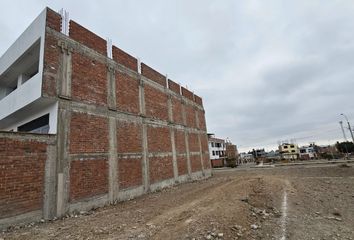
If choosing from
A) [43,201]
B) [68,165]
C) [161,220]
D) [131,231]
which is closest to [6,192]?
[43,201]

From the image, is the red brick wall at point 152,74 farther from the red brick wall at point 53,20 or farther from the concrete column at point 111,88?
the red brick wall at point 53,20

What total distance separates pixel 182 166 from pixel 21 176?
39.2 ft

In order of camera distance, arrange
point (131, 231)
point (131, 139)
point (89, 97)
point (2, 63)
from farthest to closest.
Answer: point (131, 139) < point (2, 63) < point (89, 97) < point (131, 231)

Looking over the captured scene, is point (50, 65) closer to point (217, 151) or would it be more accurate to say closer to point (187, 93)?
point (187, 93)

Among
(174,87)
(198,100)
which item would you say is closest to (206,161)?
(198,100)

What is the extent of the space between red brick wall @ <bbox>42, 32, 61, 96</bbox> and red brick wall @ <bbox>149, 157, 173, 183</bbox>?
285 inches

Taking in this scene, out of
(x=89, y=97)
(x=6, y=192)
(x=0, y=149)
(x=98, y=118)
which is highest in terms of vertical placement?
(x=89, y=97)

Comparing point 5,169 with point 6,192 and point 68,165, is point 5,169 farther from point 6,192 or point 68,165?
point 68,165

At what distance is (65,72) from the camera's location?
947 cm

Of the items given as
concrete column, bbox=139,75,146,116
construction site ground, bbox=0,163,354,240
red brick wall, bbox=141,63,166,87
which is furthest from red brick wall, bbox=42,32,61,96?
red brick wall, bbox=141,63,166,87

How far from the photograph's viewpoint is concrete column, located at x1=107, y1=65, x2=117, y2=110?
11.4 metres

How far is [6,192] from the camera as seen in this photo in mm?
6871

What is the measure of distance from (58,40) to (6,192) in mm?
6617

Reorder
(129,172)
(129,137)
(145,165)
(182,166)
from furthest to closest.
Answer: (182,166)
(145,165)
(129,137)
(129,172)
